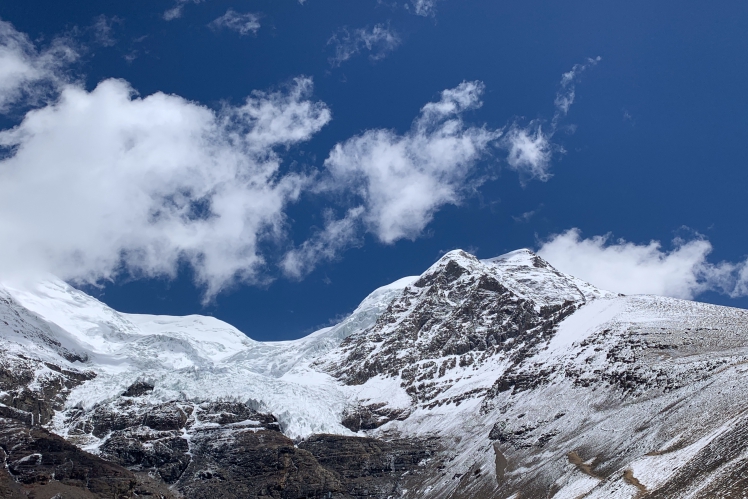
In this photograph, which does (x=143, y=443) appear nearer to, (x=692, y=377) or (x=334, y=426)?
(x=334, y=426)

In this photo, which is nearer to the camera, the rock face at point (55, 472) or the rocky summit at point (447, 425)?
the rocky summit at point (447, 425)

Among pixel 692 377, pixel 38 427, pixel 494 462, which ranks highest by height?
pixel 38 427

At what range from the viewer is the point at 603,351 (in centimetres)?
14850

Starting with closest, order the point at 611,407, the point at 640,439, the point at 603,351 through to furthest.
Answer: the point at 640,439 → the point at 611,407 → the point at 603,351

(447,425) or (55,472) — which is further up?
(55,472)

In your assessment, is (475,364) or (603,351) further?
(475,364)

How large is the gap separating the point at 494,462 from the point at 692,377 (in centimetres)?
4047

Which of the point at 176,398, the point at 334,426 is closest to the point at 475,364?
the point at 334,426

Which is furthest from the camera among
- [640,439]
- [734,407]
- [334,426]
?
[334,426]

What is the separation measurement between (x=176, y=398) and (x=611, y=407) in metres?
124

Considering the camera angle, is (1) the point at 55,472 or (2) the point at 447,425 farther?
(2) the point at 447,425

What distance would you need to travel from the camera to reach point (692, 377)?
11131cm

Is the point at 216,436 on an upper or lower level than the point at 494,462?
upper

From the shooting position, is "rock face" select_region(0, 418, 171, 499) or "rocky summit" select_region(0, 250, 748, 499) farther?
"rock face" select_region(0, 418, 171, 499)
